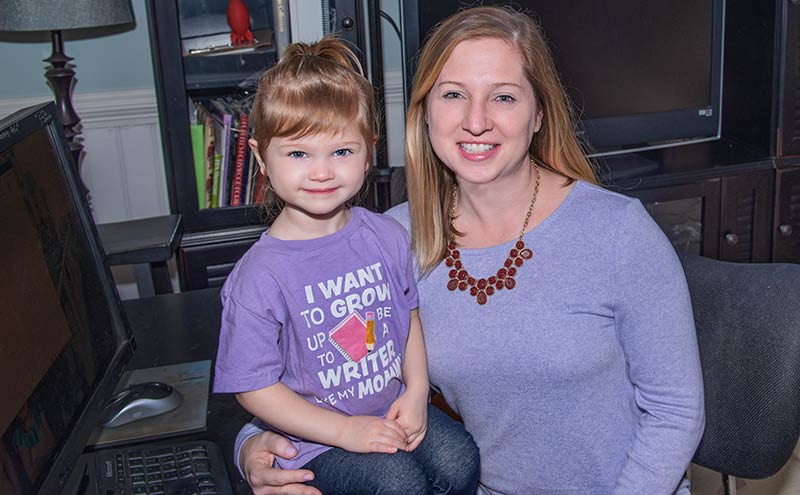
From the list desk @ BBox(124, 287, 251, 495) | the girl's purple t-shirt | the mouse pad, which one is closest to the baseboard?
desk @ BBox(124, 287, 251, 495)

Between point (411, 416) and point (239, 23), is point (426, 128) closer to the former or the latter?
point (411, 416)

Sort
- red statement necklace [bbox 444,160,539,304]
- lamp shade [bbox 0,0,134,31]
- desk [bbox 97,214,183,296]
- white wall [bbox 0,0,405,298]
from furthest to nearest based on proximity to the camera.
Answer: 1. white wall [bbox 0,0,405,298]
2. lamp shade [bbox 0,0,134,31]
3. desk [bbox 97,214,183,296]
4. red statement necklace [bbox 444,160,539,304]

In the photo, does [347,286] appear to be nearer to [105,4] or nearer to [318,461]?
[318,461]

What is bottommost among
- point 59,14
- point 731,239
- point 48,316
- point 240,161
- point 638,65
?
point 731,239

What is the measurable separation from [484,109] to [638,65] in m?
1.84

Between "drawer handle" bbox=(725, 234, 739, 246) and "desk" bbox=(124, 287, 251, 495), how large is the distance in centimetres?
189

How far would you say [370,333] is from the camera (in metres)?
1.18

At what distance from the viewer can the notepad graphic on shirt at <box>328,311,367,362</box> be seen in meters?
1.15

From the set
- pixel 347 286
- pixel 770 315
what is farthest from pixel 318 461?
pixel 770 315

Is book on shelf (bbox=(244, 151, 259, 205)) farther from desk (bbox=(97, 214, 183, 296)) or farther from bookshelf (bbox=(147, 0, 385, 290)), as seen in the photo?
desk (bbox=(97, 214, 183, 296))

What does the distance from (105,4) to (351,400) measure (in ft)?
5.57

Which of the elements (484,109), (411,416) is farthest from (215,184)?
(411,416)

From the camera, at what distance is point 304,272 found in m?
1.15

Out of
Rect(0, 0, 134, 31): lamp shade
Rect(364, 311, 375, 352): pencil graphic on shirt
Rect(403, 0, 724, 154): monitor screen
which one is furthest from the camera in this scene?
Rect(403, 0, 724, 154): monitor screen
